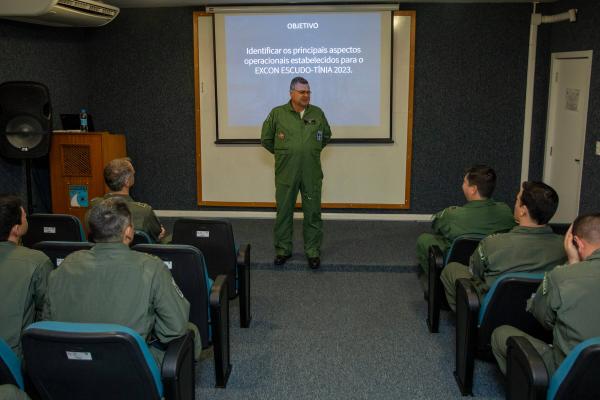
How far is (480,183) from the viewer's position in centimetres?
344

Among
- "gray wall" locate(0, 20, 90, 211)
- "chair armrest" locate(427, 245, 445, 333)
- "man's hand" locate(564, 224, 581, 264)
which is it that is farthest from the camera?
"gray wall" locate(0, 20, 90, 211)

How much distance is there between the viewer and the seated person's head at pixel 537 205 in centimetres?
267

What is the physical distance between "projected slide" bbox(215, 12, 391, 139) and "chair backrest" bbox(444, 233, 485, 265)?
300 cm

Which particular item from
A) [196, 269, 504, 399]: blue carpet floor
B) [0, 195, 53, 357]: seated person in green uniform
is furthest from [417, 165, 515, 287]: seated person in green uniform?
[0, 195, 53, 357]: seated person in green uniform

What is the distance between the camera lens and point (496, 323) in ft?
8.53

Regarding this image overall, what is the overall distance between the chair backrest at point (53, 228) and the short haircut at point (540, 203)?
2.42 metres

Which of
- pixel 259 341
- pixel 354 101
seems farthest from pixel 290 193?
pixel 354 101

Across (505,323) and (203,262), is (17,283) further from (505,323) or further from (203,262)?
(505,323)

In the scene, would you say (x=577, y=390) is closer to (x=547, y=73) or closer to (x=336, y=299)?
(x=336, y=299)

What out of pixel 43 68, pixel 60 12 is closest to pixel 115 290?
pixel 60 12

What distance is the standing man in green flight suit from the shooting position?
459 centimetres

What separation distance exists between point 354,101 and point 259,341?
3313mm

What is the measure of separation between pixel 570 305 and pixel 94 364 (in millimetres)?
1542

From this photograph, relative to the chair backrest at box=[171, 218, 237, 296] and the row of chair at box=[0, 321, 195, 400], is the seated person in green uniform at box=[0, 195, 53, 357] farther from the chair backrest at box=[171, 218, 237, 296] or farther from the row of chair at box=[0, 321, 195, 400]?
the chair backrest at box=[171, 218, 237, 296]
